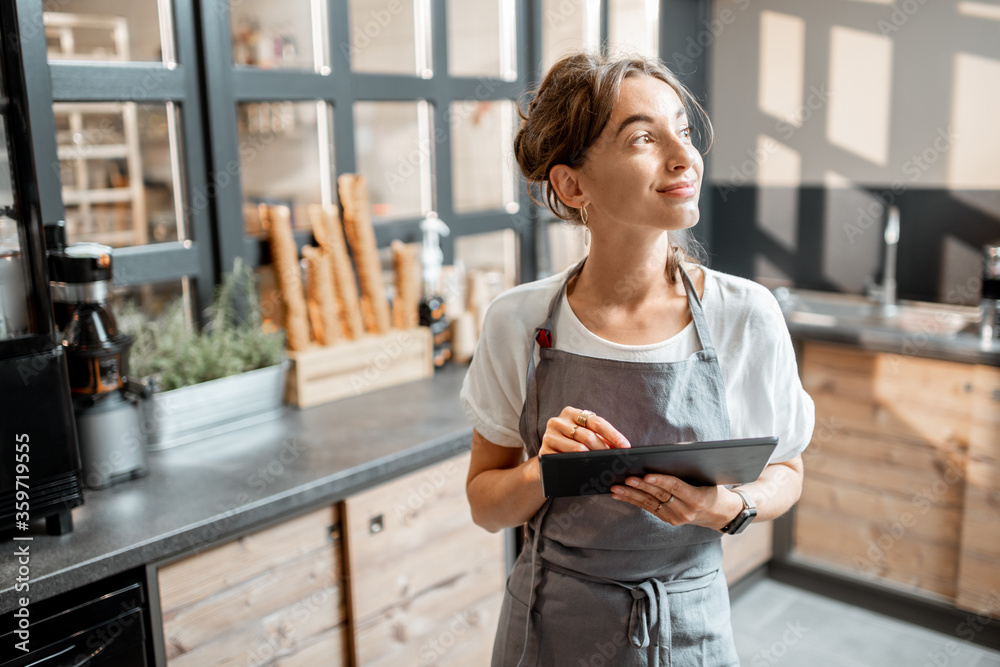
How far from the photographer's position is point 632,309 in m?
1.29

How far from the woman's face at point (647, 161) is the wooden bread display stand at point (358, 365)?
4.38 ft

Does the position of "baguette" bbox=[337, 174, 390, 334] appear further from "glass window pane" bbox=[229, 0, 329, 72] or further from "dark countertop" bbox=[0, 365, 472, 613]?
"glass window pane" bbox=[229, 0, 329, 72]

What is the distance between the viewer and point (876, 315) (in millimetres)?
3260

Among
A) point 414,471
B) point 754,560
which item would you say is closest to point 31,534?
point 414,471

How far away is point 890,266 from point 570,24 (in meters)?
1.52

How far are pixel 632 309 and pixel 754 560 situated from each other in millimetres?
2148

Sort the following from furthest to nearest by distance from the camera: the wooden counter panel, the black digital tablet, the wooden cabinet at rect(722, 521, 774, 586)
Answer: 1. the wooden cabinet at rect(722, 521, 774, 586)
2. the wooden counter panel
3. the black digital tablet

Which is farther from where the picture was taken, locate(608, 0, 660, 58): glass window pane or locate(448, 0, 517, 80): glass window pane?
locate(608, 0, 660, 58): glass window pane

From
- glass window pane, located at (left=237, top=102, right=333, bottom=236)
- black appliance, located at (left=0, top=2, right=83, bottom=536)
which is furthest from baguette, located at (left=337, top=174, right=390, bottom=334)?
black appliance, located at (left=0, top=2, right=83, bottom=536)

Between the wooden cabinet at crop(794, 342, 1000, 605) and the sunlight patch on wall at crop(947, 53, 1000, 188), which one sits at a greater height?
the sunlight patch on wall at crop(947, 53, 1000, 188)

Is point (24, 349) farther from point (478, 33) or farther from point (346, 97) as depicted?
point (478, 33)

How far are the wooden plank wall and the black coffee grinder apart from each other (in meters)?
2.18

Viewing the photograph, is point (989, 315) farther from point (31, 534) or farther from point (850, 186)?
point (31, 534)

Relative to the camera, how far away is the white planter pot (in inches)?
78.6
